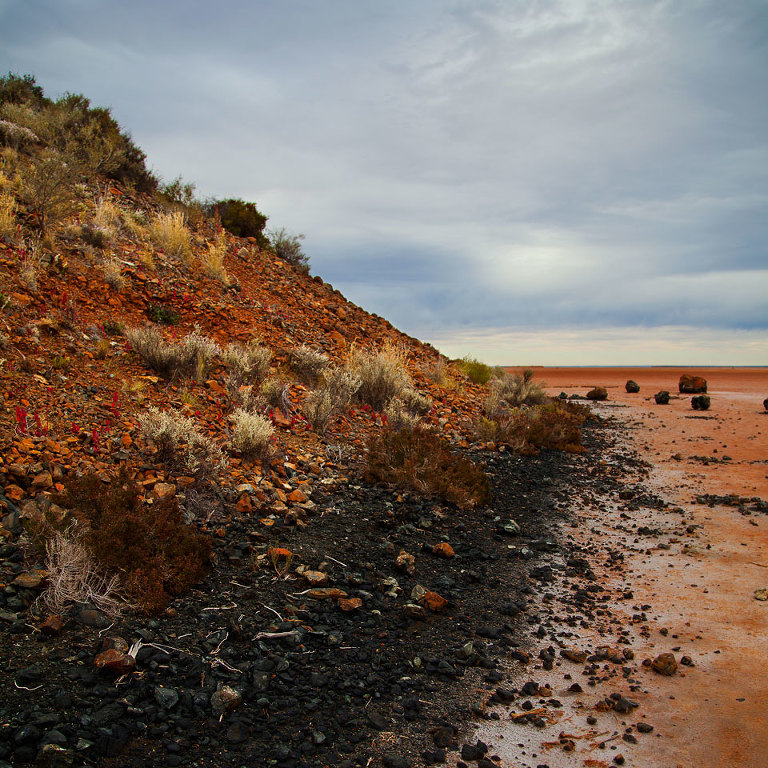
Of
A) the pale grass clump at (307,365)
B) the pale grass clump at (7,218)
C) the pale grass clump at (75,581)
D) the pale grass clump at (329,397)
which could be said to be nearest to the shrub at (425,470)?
the pale grass clump at (329,397)

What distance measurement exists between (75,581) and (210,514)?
5.30ft

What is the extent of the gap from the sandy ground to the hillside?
629 mm

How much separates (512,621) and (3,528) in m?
4.15

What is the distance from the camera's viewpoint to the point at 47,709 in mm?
2543

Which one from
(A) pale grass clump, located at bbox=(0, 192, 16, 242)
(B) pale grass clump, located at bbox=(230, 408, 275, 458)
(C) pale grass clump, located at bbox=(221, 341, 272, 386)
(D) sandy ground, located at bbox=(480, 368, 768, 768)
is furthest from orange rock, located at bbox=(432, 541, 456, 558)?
(A) pale grass clump, located at bbox=(0, 192, 16, 242)

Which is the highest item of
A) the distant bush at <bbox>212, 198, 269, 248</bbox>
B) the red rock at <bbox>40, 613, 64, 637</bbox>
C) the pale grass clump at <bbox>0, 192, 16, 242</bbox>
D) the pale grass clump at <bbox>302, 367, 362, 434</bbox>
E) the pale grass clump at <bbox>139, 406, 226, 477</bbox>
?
the distant bush at <bbox>212, 198, 269, 248</bbox>

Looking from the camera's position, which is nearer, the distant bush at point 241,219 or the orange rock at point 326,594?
the orange rock at point 326,594

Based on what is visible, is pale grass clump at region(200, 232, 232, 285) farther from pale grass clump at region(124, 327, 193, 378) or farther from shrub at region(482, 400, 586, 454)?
shrub at region(482, 400, 586, 454)

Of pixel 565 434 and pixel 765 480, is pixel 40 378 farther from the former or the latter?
pixel 765 480

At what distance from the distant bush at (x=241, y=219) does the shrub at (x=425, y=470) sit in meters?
10.7

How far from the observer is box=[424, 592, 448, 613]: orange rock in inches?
165

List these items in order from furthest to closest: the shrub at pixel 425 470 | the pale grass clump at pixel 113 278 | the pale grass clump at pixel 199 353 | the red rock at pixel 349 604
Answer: the pale grass clump at pixel 113 278 < the pale grass clump at pixel 199 353 < the shrub at pixel 425 470 < the red rock at pixel 349 604

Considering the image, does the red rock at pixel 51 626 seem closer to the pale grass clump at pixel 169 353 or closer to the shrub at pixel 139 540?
the shrub at pixel 139 540

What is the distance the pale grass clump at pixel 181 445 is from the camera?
5605mm
